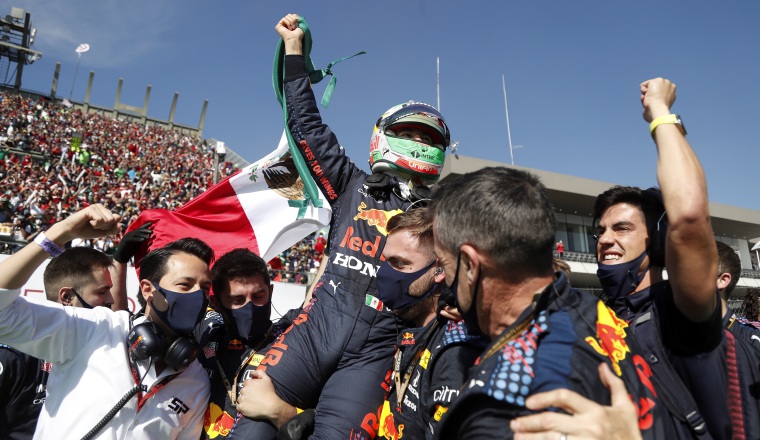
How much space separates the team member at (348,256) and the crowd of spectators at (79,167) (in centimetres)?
1053

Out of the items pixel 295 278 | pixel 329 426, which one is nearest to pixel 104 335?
pixel 329 426

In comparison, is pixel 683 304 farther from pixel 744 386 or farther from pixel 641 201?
pixel 641 201

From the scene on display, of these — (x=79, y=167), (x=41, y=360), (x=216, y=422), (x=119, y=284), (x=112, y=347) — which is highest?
(x=79, y=167)

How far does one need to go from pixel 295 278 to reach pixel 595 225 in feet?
45.2

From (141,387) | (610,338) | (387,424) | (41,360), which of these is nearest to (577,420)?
(610,338)

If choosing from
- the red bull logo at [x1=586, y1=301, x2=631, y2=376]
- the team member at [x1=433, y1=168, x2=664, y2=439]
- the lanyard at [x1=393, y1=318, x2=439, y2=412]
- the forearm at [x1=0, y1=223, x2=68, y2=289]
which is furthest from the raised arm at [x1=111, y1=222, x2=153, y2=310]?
the red bull logo at [x1=586, y1=301, x2=631, y2=376]

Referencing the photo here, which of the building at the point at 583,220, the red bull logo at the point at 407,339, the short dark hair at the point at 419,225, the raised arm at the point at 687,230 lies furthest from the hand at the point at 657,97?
the building at the point at 583,220

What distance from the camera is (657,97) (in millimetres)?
2201

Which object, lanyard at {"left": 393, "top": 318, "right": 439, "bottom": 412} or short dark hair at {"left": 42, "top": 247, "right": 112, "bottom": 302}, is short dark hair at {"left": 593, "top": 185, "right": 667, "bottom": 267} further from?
short dark hair at {"left": 42, "top": 247, "right": 112, "bottom": 302}

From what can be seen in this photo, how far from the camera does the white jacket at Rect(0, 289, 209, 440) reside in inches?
102

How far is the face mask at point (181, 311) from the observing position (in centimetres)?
321

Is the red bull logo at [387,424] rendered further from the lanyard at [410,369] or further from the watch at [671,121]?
the watch at [671,121]

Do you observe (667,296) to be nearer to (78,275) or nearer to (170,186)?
(78,275)

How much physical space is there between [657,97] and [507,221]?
1066 mm
